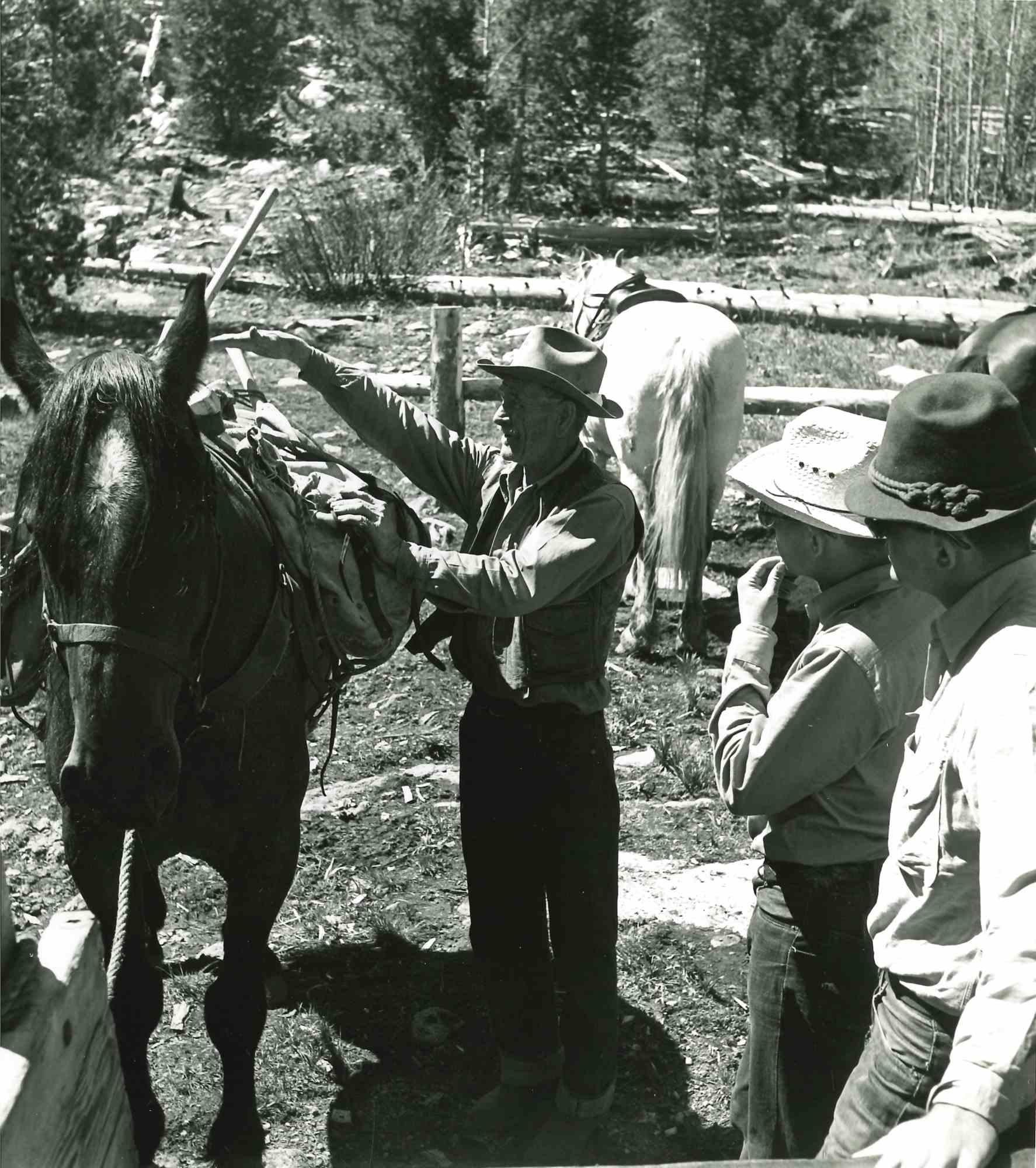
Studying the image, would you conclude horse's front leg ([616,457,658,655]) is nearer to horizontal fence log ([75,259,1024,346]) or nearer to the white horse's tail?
the white horse's tail

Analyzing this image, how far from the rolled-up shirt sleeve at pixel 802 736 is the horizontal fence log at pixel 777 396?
609cm

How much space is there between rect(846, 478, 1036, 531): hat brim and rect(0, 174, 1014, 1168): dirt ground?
1.19 meters

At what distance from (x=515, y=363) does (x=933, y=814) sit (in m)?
1.65

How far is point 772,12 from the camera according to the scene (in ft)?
64.0

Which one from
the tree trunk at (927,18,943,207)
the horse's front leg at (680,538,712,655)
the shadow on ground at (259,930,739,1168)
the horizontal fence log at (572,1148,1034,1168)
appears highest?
the tree trunk at (927,18,943,207)

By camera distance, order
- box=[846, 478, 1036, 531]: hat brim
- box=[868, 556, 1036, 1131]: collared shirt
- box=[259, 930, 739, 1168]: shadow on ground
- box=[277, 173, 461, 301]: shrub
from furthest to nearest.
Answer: box=[277, 173, 461, 301]: shrub, box=[259, 930, 739, 1168]: shadow on ground, box=[846, 478, 1036, 531]: hat brim, box=[868, 556, 1036, 1131]: collared shirt

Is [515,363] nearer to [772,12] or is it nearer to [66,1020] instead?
[66,1020]

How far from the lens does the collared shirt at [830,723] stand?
2412 mm

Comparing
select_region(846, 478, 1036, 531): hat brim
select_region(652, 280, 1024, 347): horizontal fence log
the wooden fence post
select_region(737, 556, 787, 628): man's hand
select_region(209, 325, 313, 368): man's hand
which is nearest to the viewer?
select_region(846, 478, 1036, 531): hat brim

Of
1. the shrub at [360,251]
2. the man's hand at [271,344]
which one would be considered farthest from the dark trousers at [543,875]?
the shrub at [360,251]

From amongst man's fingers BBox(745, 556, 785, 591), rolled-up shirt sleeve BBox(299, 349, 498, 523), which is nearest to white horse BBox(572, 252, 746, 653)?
rolled-up shirt sleeve BBox(299, 349, 498, 523)

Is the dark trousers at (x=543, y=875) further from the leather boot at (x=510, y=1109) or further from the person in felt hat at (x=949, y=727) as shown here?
the person in felt hat at (x=949, y=727)

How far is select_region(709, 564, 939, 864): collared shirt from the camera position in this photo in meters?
2.41

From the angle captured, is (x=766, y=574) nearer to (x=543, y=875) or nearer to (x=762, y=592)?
(x=762, y=592)
